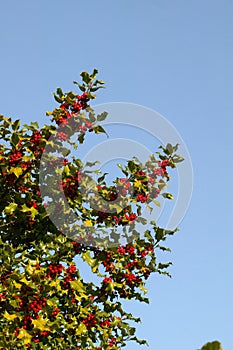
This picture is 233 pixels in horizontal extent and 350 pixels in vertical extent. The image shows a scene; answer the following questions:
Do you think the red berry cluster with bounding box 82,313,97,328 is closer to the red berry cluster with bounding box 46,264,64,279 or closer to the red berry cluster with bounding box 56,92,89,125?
the red berry cluster with bounding box 46,264,64,279

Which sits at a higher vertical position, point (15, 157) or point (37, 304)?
point (15, 157)

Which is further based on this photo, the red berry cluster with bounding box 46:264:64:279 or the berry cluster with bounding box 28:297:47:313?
the red berry cluster with bounding box 46:264:64:279

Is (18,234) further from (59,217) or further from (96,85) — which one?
(96,85)

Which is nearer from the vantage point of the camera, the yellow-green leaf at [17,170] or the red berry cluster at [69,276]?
the red berry cluster at [69,276]

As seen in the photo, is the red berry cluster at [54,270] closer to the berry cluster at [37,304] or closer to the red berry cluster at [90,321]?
the berry cluster at [37,304]

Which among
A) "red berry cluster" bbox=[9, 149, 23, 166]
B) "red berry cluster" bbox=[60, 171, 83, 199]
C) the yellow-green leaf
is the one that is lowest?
"red berry cluster" bbox=[60, 171, 83, 199]

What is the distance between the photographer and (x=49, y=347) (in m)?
7.78

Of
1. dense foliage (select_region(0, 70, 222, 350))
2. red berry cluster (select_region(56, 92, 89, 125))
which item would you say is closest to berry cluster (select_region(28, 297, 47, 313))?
dense foliage (select_region(0, 70, 222, 350))

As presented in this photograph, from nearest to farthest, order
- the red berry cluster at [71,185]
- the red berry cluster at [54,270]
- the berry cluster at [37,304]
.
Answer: the berry cluster at [37,304]
the red berry cluster at [54,270]
the red berry cluster at [71,185]

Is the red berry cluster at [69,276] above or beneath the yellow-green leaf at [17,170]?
beneath

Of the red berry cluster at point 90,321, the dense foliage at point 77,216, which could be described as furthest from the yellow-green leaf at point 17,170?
the red berry cluster at point 90,321

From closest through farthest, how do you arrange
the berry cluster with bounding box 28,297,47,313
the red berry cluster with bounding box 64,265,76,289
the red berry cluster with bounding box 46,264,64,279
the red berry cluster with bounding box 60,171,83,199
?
the berry cluster with bounding box 28,297,47,313, the red berry cluster with bounding box 46,264,64,279, the red berry cluster with bounding box 64,265,76,289, the red berry cluster with bounding box 60,171,83,199

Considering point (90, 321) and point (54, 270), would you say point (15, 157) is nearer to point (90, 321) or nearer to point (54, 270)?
point (54, 270)

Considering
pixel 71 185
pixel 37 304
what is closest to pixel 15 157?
pixel 71 185
